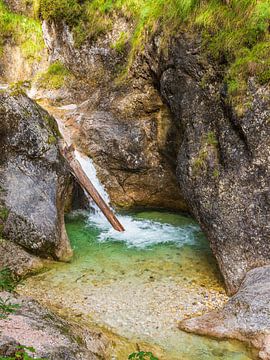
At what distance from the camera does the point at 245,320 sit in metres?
6.08

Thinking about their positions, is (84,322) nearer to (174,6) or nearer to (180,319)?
(180,319)

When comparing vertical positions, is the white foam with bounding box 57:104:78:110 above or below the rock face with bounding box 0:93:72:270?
above

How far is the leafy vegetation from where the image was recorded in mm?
17719

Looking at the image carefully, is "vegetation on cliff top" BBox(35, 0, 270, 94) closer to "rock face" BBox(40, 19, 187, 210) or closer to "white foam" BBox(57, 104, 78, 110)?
"rock face" BBox(40, 19, 187, 210)

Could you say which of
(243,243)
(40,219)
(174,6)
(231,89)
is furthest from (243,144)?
(40,219)

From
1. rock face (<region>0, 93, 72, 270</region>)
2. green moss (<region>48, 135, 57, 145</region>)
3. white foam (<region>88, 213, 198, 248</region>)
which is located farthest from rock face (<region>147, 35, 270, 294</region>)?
green moss (<region>48, 135, 57, 145</region>)

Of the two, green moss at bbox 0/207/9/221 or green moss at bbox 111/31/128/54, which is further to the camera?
green moss at bbox 111/31/128/54

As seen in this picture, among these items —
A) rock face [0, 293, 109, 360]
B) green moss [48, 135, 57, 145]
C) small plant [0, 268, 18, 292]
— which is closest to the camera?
small plant [0, 268, 18, 292]

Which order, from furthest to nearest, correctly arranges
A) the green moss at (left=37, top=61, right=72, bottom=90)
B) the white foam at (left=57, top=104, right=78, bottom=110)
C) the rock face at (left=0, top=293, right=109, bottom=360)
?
the green moss at (left=37, top=61, right=72, bottom=90), the white foam at (left=57, top=104, right=78, bottom=110), the rock face at (left=0, top=293, right=109, bottom=360)

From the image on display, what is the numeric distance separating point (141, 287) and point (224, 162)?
3.17 m

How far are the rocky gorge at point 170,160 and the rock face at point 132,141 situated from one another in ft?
0.12

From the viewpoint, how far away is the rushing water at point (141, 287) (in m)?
5.93

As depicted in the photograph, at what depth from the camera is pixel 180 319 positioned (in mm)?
6582

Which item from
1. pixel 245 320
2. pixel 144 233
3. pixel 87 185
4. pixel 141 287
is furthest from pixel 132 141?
pixel 245 320
